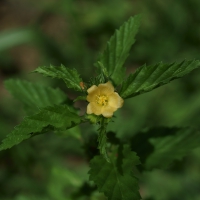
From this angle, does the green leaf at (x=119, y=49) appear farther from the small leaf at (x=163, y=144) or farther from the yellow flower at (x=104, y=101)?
the small leaf at (x=163, y=144)

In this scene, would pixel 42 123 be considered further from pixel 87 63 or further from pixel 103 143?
pixel 87 63

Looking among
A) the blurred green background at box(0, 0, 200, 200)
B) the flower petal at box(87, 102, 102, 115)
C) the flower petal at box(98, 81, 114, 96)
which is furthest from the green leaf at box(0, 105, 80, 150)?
the blurred green background at box(0, 0, 200, 200)

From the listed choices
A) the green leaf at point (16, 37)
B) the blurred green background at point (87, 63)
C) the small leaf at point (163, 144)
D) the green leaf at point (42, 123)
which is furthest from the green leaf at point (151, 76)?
the green leaf at point (16, 37)

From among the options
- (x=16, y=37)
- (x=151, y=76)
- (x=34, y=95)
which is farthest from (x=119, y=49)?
(x=16, y=37)

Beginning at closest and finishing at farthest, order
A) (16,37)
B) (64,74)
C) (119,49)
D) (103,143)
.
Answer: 1. (103,143)
2. (64,74)
3. (119,49)
4. (16,37)

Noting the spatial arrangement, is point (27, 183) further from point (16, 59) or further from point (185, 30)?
point (185, 30)

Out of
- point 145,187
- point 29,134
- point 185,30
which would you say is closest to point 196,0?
point 185,30

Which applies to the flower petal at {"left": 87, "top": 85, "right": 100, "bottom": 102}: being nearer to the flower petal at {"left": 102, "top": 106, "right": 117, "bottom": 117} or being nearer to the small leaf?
the flower petal at {"left": 102, "top": 106, "right": 117, "bottom": 117}
